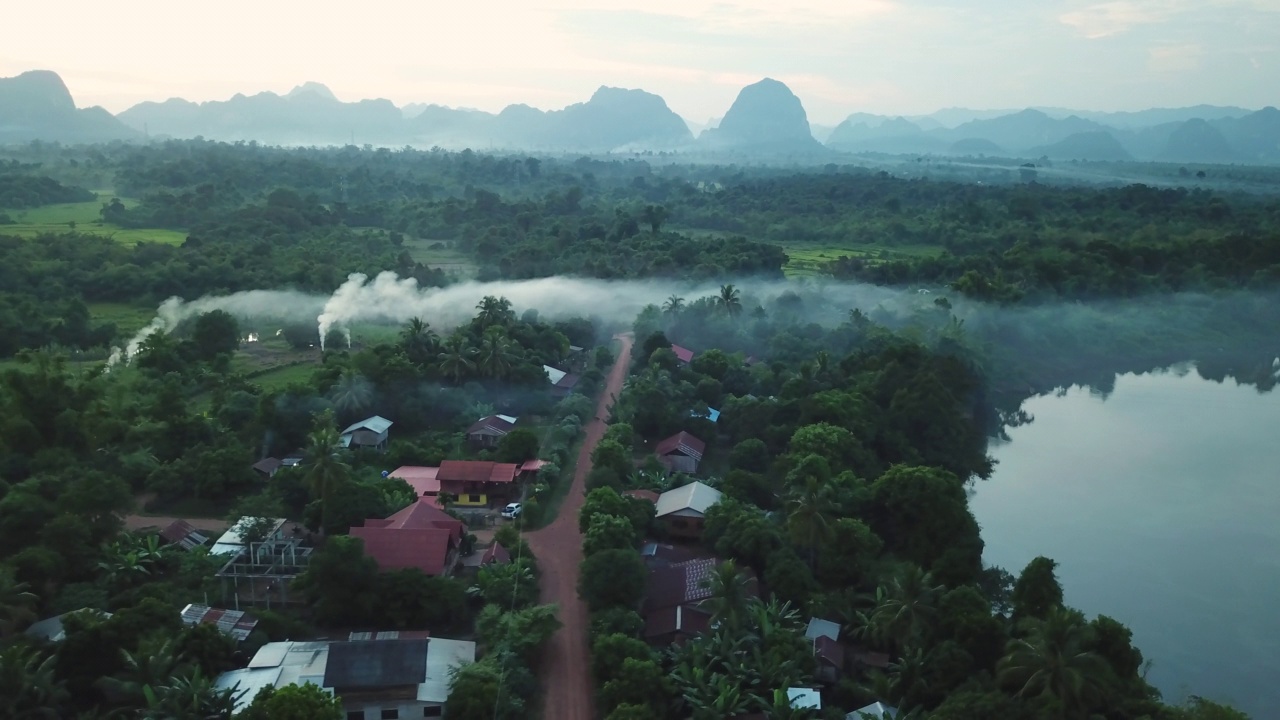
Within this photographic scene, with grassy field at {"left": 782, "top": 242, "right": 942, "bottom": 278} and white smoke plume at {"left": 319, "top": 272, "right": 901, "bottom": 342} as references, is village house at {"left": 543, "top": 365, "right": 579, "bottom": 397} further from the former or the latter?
grassy field at {"left": 782, "top": 242, "right": 942, "bottom": 278}

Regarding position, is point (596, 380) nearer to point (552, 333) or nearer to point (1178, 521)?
point (552, 333)

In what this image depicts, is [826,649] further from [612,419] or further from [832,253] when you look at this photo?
[832,253]

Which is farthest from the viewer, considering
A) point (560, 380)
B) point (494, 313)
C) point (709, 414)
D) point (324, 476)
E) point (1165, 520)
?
point (494, 313)

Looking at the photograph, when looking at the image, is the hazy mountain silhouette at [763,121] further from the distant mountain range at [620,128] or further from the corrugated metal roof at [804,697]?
the corrugated metal roof at [804,697]

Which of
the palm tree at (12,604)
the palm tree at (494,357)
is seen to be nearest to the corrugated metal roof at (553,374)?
the palm tree at (494,357)

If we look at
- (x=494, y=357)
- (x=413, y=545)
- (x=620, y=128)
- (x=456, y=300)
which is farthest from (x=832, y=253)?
(x=620, y=128)

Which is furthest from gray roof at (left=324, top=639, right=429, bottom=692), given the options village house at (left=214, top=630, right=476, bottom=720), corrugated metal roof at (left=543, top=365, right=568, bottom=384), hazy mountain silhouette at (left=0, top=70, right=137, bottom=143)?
hazy mountain silhouette at (left=0, top=70, right=137, bottom=143)

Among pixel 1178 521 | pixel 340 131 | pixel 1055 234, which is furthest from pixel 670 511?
pixel 340 131
